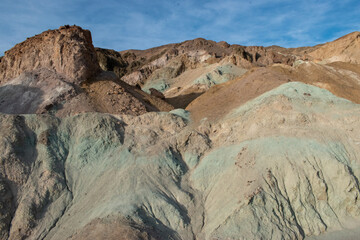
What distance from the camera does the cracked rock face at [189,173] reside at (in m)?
12.5

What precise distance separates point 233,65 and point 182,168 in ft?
109

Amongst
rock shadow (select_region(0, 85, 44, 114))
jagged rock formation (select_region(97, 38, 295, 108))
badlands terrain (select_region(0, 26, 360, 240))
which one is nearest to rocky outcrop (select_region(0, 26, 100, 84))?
rock shadow (select_region(0, 85, 44, 114))

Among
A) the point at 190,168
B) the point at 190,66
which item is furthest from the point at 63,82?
the point at 190,66

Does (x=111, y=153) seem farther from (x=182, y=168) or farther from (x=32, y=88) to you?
(x=32, y=88)

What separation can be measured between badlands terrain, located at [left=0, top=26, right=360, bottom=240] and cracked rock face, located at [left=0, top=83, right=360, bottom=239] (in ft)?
0.16

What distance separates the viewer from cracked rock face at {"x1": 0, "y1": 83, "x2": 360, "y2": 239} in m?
12.5

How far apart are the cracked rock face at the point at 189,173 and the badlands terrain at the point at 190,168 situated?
0.16 feet

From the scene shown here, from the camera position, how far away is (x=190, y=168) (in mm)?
16328

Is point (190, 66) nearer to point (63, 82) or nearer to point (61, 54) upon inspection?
point (61, 54)

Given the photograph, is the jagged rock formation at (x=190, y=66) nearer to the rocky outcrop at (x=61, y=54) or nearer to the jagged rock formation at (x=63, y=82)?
the jagged rock formation at (x=63, y=82)

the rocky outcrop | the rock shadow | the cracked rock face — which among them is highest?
the rocky outcrop

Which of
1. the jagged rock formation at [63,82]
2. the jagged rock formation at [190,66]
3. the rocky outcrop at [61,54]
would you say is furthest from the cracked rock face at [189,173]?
the jagged rock formation at [190,66]

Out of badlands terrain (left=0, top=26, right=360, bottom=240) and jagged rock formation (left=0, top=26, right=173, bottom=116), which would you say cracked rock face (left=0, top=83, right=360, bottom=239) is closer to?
badlands terrain (left=0, top=26, right=360, bottom=240)

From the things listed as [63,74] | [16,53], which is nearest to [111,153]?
[63,74]
